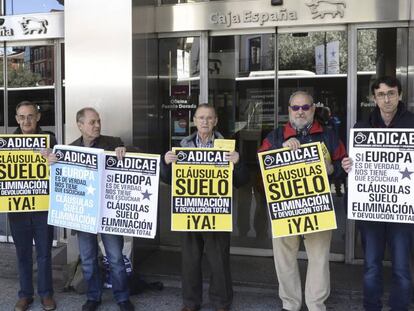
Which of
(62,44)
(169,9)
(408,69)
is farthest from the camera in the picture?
(62,44)

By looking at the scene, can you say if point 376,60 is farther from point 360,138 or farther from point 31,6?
point 31,6

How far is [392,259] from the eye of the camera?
3.98 m

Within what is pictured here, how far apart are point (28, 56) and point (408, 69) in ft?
15.8

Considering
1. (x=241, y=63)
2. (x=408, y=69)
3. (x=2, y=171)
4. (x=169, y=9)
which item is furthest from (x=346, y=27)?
(x=2, y=171)

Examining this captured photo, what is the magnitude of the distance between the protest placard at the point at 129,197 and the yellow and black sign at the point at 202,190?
0.73 ft

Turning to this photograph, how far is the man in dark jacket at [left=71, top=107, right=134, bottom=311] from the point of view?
172 inches

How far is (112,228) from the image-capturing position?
4340 mm

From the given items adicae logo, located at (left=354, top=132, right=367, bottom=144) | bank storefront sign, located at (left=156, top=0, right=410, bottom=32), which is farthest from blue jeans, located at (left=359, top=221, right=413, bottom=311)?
bank storefront sign, located at (left=156, top=0, right=410, bottom=32)

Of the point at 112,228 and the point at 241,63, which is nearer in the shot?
the point at 112,228

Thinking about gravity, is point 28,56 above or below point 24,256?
above

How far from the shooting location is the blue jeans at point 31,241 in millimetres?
4520

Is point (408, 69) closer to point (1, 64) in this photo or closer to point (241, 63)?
point (241, 63)

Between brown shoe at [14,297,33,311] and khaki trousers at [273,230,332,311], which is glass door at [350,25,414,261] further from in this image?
brown shoe at [14,297,33,311]

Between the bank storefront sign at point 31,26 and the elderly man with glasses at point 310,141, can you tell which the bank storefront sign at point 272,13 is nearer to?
the bank storefront sign at point 31,26
